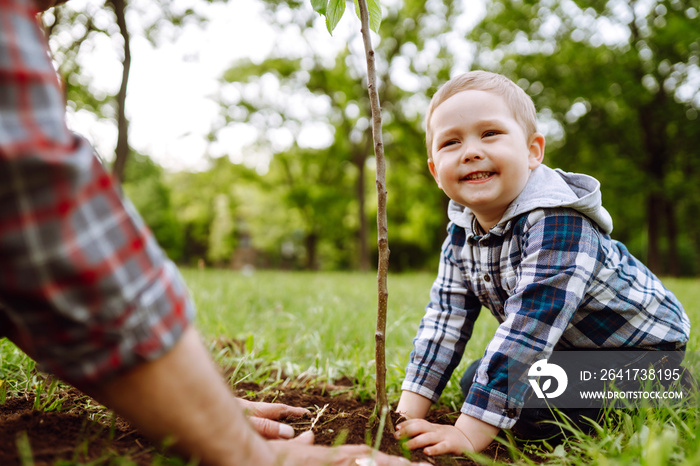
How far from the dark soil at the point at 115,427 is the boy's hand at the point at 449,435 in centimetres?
3

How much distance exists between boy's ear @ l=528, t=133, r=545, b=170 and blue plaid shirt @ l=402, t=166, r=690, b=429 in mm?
49

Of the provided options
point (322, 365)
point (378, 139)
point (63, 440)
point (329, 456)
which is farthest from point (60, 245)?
point (322, 365)

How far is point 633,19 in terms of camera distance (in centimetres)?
1380

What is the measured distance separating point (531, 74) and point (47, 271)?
16.0 metres

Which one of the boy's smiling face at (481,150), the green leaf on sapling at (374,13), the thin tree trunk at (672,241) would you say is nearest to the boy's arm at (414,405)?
the boy's smiling face at (481,150)

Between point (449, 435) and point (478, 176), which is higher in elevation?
point (478, 176)

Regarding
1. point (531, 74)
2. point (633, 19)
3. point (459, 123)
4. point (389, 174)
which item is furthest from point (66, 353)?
point (389, 174)

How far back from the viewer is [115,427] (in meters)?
1.41

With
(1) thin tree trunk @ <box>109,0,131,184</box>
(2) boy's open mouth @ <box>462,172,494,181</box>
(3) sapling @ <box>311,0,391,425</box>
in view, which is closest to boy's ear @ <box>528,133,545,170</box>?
(2) boy's open mouth @ <box>462,172,494,181</box>

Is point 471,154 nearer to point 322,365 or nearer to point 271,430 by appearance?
point 271,430

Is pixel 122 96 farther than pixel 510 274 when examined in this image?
Yes

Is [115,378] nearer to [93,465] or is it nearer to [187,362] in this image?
[187,362]

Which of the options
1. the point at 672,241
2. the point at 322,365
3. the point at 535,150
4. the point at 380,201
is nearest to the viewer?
the point at 380,201

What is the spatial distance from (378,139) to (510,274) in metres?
0.75
